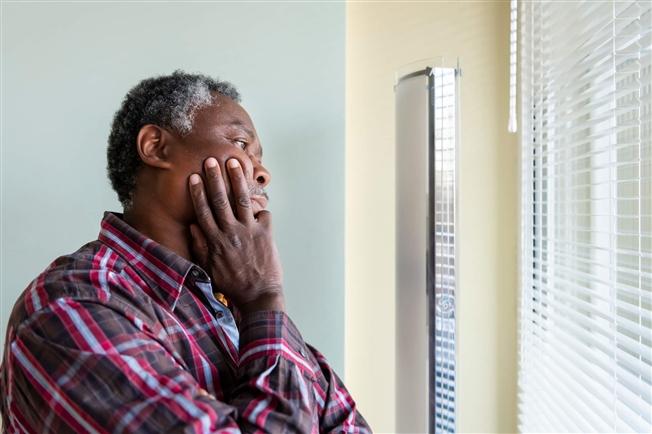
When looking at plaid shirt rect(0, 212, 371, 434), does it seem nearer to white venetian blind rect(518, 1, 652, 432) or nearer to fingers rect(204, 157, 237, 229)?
fingers rect(204, 157, 237, 229)

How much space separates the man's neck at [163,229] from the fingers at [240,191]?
0.38 feet

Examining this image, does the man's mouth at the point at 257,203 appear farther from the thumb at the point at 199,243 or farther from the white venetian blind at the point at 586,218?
the white venetian blind at the point at 586,218

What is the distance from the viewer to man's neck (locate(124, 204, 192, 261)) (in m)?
0.90

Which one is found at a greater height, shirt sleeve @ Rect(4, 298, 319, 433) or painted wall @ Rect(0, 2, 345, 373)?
painted wall @ Rect(0, 2, 345, 373)

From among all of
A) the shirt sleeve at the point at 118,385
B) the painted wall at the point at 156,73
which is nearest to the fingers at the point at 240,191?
the shirt sleeve at the point at 118,385

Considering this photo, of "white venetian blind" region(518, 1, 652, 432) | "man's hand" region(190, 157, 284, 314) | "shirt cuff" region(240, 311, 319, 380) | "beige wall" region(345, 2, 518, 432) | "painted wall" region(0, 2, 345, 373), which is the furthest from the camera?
"beige wall" region(345, 2, 518, 432)

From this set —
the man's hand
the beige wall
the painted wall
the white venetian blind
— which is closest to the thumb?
the man's hand

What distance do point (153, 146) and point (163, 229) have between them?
0.16 metres

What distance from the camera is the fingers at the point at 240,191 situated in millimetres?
883

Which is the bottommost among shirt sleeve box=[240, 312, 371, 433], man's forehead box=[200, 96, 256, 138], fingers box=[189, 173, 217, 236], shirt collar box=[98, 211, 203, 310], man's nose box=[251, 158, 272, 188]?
shirt sleeve box=[240, 312, 371, 433]

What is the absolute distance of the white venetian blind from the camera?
1.00 m

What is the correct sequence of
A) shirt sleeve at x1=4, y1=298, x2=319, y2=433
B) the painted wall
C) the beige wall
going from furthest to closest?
the beige wall
the painted wall
shirt sleeve at x1=4, y1=298, x2=319, y2=433

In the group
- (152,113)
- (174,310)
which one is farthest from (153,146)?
(174,310)

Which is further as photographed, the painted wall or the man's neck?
the painted wall
